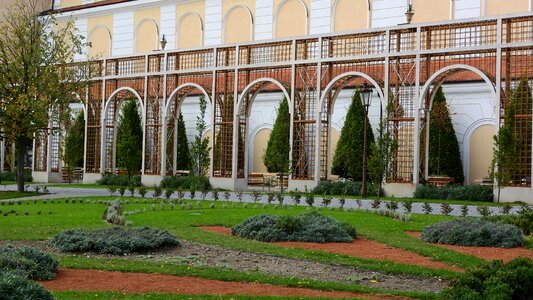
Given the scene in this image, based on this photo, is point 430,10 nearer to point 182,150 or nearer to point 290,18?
point 290,18

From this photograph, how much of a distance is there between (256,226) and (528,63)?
15.2 m

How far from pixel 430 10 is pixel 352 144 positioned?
7813 millimetres

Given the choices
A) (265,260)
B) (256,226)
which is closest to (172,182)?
(256,226)

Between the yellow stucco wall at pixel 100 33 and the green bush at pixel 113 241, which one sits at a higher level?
the yellow stucco wall at pixel 100 33

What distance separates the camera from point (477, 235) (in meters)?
13.5

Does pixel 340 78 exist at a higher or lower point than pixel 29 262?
higher

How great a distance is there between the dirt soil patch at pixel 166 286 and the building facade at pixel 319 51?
18.0 m

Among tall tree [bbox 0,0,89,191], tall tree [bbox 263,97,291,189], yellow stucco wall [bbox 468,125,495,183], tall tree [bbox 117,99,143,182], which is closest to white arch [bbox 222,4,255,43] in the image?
tall tree [bbox 117,99,143,182]

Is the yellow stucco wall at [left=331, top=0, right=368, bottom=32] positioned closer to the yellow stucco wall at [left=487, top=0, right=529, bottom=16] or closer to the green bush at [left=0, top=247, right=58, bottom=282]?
the yellow stucco wall at [left=487, top=0, right=529, bottom=16]

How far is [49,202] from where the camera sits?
23125 mm

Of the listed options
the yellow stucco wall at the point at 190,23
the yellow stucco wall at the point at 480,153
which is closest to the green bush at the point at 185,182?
the yellow stucco wall at the point at 480,153

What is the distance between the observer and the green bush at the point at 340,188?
2842cm

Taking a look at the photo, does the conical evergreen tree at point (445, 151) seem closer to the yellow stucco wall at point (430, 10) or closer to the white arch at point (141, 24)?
the yellow stucco wall at point (430, 10)

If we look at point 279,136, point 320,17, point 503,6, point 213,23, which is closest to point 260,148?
point 279,136
